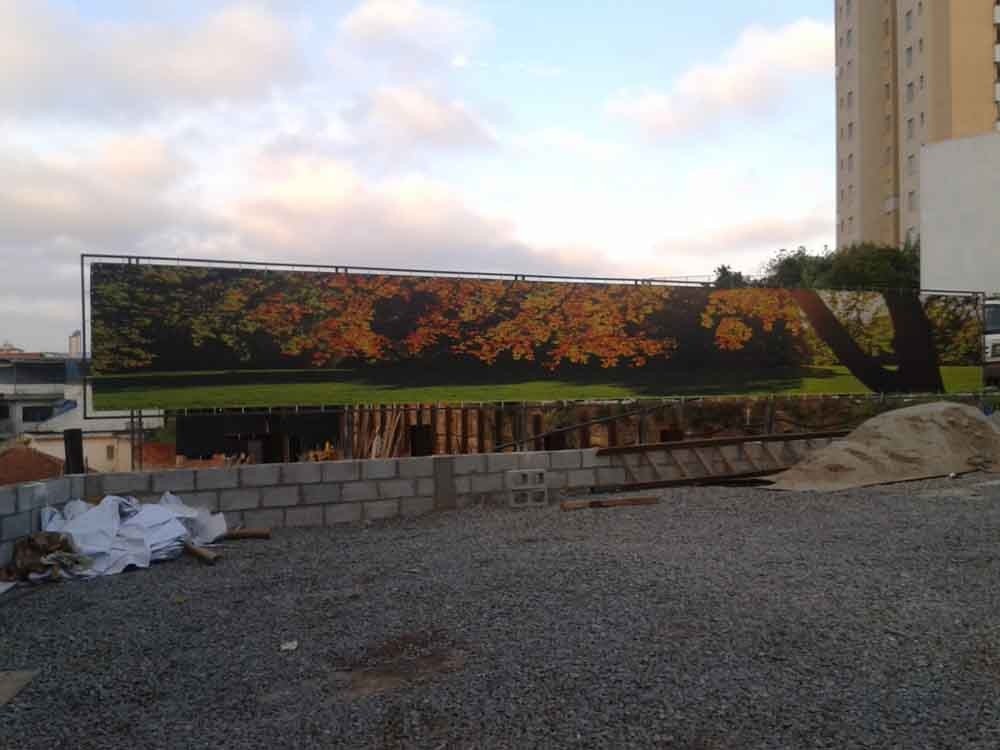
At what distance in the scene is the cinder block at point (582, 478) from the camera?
1042 cm

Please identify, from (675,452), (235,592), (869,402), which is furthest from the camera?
(869,402)

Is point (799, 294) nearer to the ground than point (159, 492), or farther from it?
farther from it

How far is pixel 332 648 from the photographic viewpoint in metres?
4.46

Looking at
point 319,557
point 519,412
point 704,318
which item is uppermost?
point 704,318

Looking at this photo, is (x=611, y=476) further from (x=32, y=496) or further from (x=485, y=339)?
(x=32, y=496)

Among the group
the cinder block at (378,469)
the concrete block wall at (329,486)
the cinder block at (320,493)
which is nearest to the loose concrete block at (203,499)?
the concrete block wall at (329,486)

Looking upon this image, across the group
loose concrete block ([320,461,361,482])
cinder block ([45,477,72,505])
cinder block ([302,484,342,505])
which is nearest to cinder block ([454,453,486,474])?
loose concrete block ([320,461,361,482])

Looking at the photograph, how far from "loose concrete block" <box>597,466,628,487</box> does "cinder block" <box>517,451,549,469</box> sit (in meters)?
0.91

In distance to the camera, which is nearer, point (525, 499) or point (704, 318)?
point (525, 499)

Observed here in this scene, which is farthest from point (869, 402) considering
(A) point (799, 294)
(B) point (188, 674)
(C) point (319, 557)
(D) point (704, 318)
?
(B) point (188, 674)

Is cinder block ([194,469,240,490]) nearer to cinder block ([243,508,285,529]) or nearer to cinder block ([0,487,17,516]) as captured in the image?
cinder block ([243,508,285,529])

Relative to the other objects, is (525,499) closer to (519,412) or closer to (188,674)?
(519,412)

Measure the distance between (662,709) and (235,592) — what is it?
3.67 metres

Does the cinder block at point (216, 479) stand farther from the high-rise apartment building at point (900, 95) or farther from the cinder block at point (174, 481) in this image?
the high-rise apartment building at point (900, 95)
